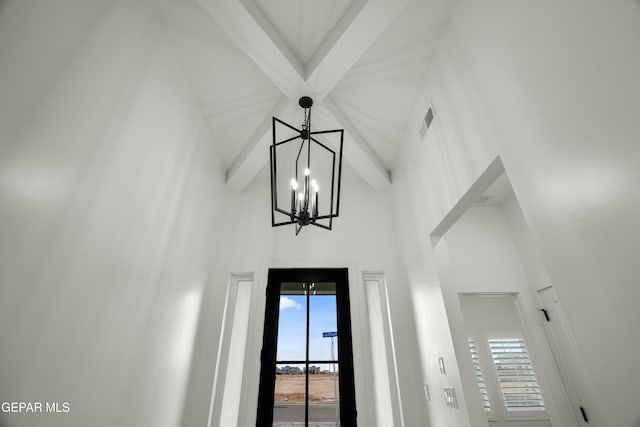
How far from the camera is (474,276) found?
322cm

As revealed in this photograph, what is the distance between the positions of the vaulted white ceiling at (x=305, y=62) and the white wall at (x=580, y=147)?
62 centimetres

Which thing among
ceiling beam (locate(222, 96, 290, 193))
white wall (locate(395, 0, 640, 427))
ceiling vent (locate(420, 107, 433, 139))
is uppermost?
ceiling beam (locate(222, 96, 290, 193))

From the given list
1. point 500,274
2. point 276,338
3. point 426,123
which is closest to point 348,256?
point 276,338

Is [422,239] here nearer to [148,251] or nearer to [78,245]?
[148,251]

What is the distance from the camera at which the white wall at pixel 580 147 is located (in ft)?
2.48

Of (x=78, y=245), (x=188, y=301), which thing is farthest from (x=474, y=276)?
(x=78, y=245)

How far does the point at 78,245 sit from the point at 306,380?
209 centimetres

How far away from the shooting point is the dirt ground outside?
231 cm

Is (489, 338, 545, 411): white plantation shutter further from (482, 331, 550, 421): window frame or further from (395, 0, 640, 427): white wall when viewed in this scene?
(395, 0, 640, 427): white wall

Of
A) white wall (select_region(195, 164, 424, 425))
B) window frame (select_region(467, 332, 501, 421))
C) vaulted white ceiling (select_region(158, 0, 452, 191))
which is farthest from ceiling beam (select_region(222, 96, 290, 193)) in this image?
window frame (select_region(467, 332, 501, 421))

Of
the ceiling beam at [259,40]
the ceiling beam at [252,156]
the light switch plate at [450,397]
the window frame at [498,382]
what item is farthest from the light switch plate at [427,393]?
the ceiling beam at [259,40]

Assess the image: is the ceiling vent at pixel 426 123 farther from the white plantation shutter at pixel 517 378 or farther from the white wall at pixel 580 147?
the white plantation shutter at pixel 517 378

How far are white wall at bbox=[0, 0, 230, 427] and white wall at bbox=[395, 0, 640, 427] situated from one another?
1.89 meters

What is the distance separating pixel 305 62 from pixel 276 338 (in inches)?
97.7
